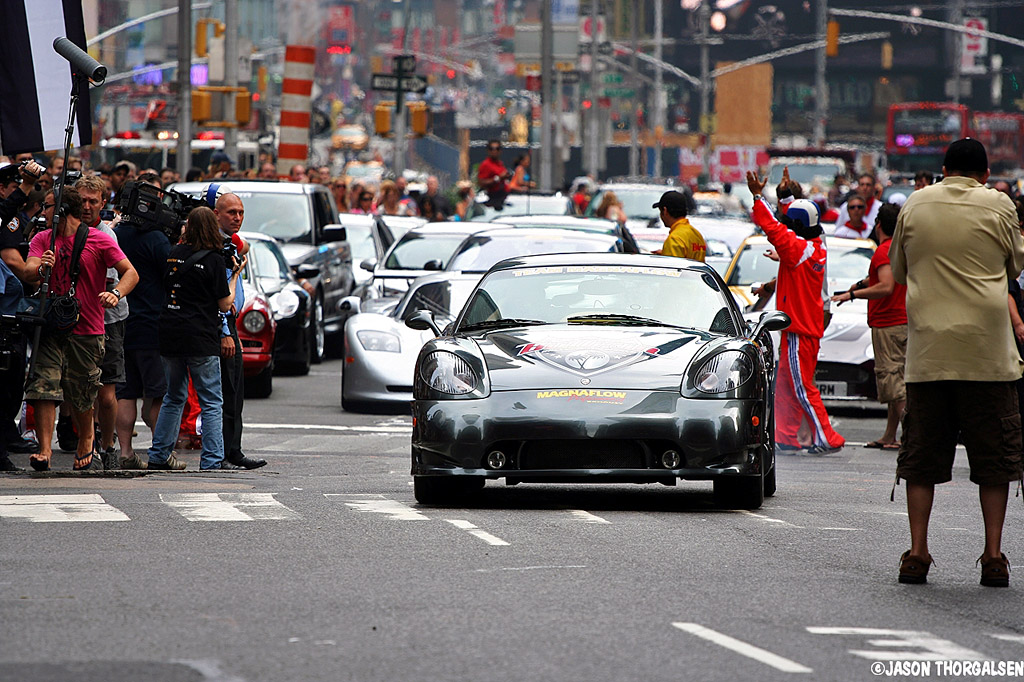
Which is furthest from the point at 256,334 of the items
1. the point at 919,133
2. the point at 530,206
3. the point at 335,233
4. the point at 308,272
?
the point at 919,133

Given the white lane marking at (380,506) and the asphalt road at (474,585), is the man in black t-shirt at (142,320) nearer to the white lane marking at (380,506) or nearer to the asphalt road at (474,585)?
the asphalt road at (474,585)

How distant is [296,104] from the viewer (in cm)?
3177

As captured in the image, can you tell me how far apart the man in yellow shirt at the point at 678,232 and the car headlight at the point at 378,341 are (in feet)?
9.27

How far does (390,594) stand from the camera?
23.4ft

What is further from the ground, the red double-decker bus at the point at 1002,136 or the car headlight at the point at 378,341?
the red double-decker bus at the point at 1002,136

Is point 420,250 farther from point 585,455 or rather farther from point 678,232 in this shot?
point 585,455

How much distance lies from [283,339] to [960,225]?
12.7 m

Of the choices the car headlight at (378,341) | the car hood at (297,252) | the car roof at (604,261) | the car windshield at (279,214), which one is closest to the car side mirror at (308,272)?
the car hood at (297,252)

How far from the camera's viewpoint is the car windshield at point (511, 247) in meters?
18.3

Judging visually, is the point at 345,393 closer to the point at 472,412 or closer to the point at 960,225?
the point at 472,412

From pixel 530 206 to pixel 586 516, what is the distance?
21076 mm

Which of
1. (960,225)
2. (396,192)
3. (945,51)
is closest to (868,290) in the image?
(960,225)

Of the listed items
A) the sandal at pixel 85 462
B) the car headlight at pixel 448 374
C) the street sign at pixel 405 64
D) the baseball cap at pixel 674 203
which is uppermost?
the street sign at pixel 405 64

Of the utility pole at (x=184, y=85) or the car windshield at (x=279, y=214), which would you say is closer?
the car windshield at (x=279, y=214)
